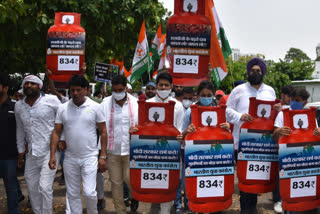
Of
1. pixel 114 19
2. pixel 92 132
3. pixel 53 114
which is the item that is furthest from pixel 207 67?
pixel 114 19

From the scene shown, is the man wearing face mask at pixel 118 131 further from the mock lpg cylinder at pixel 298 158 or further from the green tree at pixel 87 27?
the green tree at pixel 87 27

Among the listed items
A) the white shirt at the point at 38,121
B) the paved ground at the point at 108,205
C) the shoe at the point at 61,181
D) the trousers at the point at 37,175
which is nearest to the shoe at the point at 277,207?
the paved ground at the point at 108,205

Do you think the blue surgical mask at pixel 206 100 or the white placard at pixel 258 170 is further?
the blue surgical mask at pixel 206 100

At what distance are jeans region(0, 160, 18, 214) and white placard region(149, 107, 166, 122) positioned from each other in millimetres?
2351

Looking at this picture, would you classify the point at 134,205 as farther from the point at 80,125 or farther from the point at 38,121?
the point at 38,121

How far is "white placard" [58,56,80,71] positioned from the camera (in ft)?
23.7

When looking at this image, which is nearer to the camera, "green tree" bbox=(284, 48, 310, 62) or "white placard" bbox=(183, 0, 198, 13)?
"white placard" bbox=(183, 0, 198, 13)

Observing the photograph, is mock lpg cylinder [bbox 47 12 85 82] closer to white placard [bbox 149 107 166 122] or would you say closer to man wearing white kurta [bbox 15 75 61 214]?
man wearing white kurta [bbox 15 75 61 214]

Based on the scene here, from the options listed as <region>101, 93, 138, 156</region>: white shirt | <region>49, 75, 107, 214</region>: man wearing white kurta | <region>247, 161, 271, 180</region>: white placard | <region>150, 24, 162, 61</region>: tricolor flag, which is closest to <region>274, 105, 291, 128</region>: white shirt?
<region>247, 161, 271, 180</region>: white placard

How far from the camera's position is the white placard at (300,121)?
5020 millimetres

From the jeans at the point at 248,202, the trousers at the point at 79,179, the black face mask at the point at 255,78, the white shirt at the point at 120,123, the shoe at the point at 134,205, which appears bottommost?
the shoe at the point at 134,205

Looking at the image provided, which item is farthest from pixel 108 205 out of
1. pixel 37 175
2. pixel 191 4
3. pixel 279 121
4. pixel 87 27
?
pixel 87 27

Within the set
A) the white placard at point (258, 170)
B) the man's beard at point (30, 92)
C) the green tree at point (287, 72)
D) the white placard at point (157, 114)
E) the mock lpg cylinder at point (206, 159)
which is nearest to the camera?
the mock lpg cylinder at point (206, 159)

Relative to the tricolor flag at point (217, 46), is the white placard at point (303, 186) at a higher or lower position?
lower
